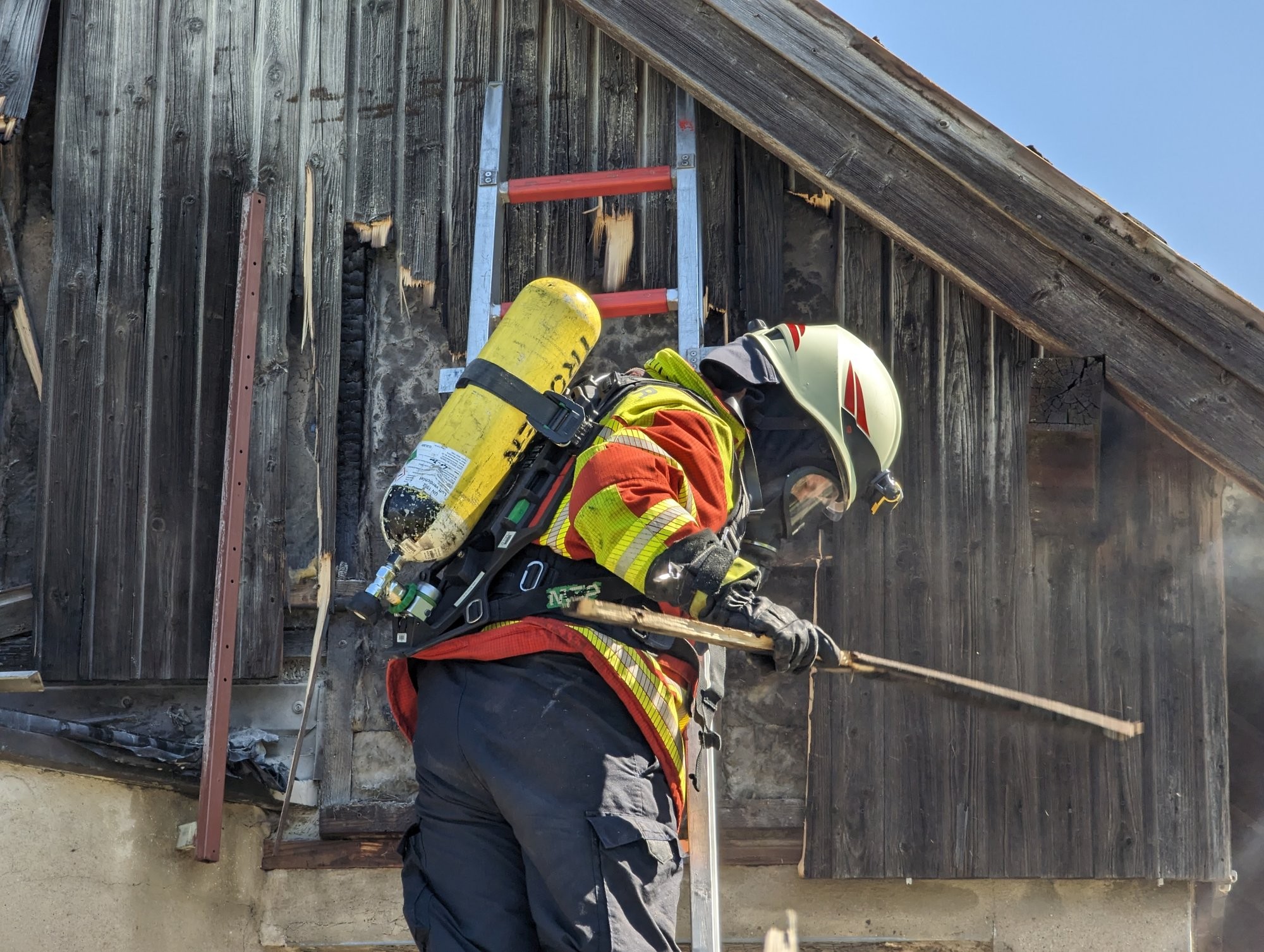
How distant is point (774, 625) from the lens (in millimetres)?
3191

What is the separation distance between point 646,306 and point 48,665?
8.20ft

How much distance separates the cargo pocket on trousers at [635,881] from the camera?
3.01 m

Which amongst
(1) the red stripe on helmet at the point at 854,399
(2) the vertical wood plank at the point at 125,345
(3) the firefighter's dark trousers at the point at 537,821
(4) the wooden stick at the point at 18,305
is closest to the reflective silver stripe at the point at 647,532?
(3) the firefighter's dark trousers at the point at 537,821

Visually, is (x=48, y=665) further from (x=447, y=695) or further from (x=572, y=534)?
(x=572, y=534)

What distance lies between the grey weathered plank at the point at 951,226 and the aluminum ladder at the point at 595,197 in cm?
23

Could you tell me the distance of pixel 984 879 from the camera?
14.8 feet

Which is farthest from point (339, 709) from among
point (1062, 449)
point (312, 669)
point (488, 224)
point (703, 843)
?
point (1062, 449)

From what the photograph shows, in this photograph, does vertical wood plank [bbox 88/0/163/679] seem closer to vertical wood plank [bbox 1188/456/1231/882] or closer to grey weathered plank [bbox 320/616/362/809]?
grey weathered plank [bbox 320/616/362/809]

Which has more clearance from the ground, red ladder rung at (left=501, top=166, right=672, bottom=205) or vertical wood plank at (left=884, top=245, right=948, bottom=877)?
red ladder rung at (left=501, top=166, right=672, bottom=205)

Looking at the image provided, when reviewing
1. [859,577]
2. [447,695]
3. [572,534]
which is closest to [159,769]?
[447,695]

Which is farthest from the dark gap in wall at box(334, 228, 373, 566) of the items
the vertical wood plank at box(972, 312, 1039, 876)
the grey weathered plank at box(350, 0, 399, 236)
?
the vertical wood plank at box(972, 312, 1039, 876)

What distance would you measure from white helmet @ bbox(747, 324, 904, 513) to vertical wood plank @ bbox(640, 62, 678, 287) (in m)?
1.00

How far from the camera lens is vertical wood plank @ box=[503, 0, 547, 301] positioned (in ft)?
16.1

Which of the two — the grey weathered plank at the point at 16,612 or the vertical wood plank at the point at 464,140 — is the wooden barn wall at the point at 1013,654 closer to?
the vertical wood plank at the point at 464,140
